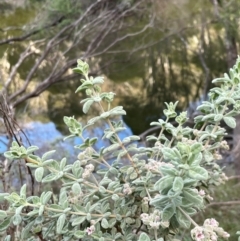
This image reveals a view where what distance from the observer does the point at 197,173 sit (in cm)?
38

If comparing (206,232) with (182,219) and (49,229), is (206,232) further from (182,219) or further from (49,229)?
(49,229)

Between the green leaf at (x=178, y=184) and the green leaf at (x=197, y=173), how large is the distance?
0.01 meters

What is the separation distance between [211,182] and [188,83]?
260 centimetres

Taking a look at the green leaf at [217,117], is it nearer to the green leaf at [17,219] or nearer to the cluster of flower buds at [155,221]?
the cluster of flower buds at [155,221]

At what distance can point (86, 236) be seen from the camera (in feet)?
1.68

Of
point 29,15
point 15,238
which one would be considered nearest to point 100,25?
point 29,15

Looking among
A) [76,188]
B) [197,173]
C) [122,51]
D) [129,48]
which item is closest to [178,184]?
[197,173]

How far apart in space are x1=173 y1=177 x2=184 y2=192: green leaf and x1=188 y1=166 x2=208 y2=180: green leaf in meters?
0.01

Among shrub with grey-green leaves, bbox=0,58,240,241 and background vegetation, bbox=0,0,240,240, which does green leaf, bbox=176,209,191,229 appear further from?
background vegetation, bbox=0,0,240,240

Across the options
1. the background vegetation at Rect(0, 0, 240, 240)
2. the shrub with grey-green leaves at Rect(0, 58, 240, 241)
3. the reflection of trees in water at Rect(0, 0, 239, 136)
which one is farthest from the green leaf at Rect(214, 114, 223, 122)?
the reflection of trees in water at Rect(0, 0, 239, 136)

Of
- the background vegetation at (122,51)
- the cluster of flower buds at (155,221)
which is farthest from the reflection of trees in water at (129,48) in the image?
the cluster of flower buds at (155,221)

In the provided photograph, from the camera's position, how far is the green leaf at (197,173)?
1.23 ft

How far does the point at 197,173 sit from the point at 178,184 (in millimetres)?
22

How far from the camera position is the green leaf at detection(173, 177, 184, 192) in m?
0.37
